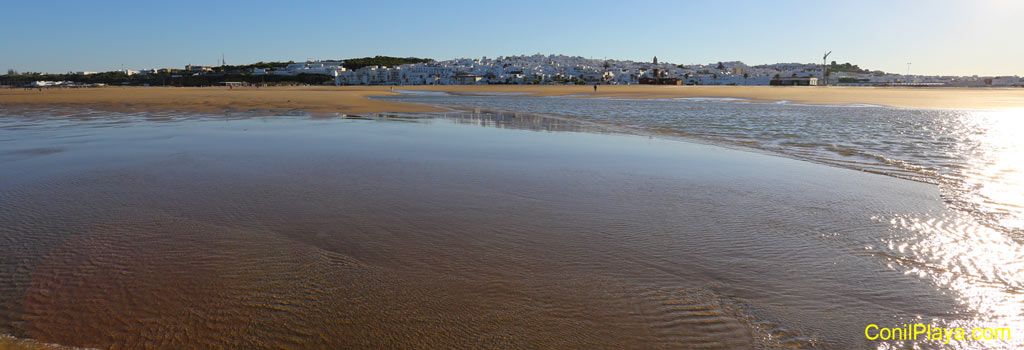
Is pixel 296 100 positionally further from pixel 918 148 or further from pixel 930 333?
pixel 930 333

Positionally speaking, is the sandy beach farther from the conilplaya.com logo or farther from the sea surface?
the conilplaya.com logo

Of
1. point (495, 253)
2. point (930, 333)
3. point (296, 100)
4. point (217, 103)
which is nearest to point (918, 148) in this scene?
point (930, 333)

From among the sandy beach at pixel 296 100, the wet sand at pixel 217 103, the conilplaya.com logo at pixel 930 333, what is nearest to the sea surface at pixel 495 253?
the conilplaya.com logo at pixel 930 333

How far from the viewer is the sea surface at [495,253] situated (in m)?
2.40

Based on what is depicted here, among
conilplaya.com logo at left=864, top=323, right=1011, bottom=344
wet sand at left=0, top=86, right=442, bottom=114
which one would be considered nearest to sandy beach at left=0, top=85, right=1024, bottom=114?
wet sand at left=0, top=86, right=442, bottom=114

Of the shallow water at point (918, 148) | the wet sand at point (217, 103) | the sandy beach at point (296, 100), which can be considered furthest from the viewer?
the sandy beach at point (296, 100)

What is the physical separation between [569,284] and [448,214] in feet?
5.69

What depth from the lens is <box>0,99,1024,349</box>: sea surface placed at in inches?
94.5

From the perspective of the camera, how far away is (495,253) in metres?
3.38

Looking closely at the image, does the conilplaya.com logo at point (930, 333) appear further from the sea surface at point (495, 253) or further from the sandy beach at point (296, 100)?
the sandy beach at point (296, 100)

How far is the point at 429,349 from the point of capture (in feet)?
7.27

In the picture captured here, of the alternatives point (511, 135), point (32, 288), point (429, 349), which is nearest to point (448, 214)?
point (429, 349)

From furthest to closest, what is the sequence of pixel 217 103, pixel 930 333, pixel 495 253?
pixel 217 103 → pixel 495 253 → pixel 930 333

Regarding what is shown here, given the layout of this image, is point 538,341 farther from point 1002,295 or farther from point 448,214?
point 1002,295
